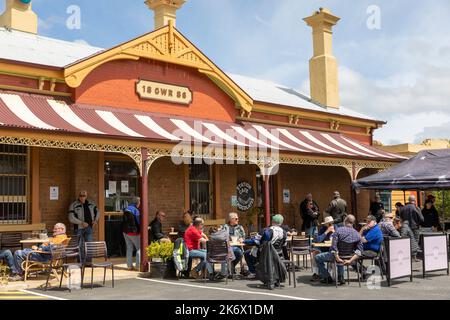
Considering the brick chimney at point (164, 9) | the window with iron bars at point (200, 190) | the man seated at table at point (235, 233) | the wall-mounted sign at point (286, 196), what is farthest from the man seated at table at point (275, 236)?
Result: the brick chimney at point (164, 9)

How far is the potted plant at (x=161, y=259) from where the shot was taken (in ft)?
35.4

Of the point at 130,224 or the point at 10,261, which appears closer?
the point at 10,261

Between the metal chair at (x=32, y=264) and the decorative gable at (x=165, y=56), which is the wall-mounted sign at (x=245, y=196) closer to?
the decorative gable at (x=165, y=56)

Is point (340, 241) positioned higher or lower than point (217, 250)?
higher

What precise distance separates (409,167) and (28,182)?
9.01 meters

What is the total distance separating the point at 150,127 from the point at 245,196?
4.74 metres

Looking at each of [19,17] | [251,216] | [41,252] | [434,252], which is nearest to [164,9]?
[19,17]

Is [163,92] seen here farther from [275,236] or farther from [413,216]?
[413,216]

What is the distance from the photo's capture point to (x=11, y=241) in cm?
1137

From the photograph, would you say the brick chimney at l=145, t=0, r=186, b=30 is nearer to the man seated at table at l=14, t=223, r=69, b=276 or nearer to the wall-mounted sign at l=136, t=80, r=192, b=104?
the wall-mounted sign at l=136, t=80, r=192, b=104

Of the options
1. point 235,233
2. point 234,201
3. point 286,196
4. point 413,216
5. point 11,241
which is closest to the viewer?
point 11,241

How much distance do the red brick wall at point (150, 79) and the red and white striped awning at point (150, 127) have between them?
0.23 metres

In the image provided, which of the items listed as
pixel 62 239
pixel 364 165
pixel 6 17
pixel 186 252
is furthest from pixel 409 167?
pixel 6 17
